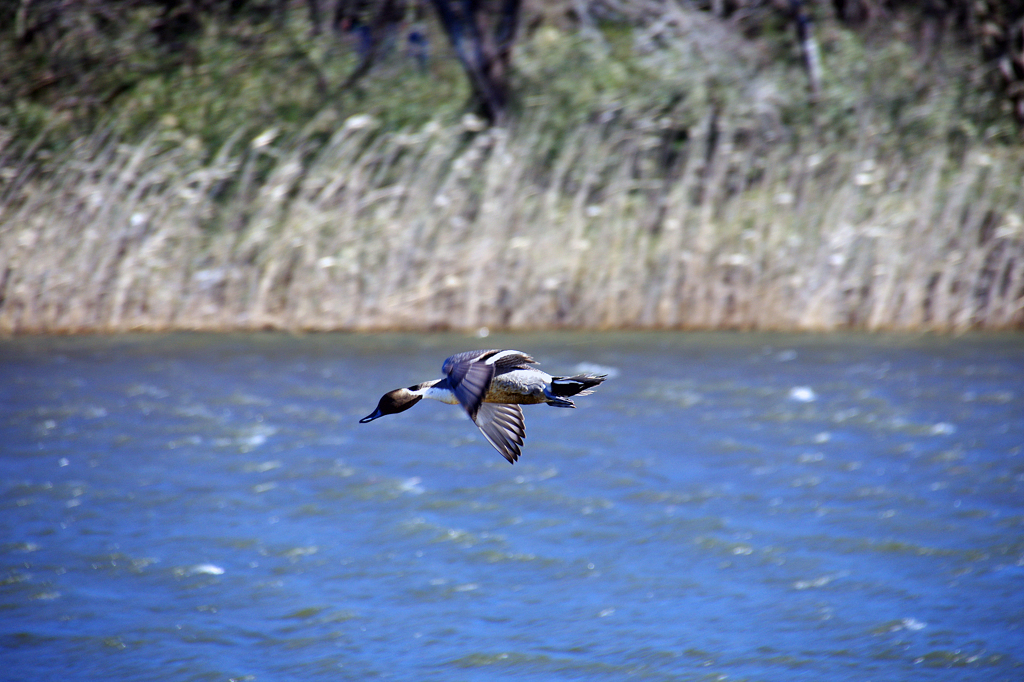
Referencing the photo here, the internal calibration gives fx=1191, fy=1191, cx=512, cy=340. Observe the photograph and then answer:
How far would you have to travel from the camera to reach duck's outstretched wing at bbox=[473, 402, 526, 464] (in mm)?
2609

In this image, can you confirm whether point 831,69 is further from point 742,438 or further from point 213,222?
point 213,222

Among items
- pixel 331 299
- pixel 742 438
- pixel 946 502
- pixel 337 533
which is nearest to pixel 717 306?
pixel 742 438

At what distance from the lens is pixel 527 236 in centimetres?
890

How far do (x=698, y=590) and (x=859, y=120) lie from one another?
19.4ft

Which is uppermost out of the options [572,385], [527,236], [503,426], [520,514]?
[527,236]

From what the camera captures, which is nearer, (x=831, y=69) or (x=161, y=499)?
(x=161, y=499)

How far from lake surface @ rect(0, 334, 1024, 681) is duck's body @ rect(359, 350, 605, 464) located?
9.12 ft

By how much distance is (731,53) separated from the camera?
1142 centimetres

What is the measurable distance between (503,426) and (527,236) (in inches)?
242

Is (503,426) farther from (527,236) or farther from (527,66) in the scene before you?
(527,66)

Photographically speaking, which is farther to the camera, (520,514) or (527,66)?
(527,66)

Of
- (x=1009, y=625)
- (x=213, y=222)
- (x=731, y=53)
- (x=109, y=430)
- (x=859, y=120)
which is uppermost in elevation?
(x=731, y=53)

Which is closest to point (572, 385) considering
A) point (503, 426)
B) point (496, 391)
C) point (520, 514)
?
point (503, 426)

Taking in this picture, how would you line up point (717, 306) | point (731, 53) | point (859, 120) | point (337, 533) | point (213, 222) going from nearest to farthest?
point (337, 533) → point (717, 306) → point (213, 222) → point (859, 120) → point (731, 53)
